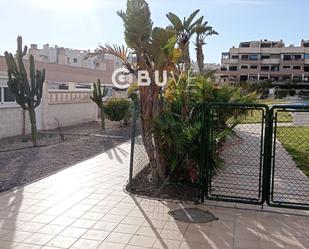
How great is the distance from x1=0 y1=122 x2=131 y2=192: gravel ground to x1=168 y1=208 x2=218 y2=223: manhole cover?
3.25m

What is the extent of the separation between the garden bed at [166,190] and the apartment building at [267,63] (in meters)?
72.4

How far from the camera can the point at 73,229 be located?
4855 mm

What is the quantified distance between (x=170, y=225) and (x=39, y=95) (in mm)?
8941

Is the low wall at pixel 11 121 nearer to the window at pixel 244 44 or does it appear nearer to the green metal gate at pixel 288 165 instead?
the green metal gate at pixel 288 165

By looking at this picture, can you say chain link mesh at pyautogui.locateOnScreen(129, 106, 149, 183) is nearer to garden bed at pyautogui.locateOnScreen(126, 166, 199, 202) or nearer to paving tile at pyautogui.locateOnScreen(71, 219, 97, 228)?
garden bed at pyautogui.locateOnScreen(126, 166, 199, 202)

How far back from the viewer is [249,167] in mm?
9008

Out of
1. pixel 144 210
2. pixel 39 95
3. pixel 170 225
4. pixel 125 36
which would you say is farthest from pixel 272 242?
pixel 39 95

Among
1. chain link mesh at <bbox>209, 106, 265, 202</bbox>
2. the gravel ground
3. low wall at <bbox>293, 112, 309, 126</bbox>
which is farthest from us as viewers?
low wall at <bbox>293, 112, 309, 126</bbox>

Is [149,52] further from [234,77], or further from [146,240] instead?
[234,77]

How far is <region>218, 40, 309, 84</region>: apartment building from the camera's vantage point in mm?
78812

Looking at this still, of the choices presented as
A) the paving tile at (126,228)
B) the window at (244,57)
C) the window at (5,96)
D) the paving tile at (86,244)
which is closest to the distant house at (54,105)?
the window at (5,96)

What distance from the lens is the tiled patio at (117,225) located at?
177 inches

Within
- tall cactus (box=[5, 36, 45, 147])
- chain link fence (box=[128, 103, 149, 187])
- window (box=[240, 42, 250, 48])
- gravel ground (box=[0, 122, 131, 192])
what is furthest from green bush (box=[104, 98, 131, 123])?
window (box=[240, 42, 250, 48])

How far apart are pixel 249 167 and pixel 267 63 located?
77081 millimetres
